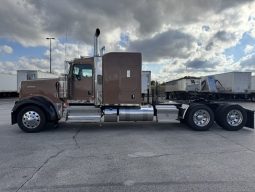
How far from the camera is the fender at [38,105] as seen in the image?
11.0 meters

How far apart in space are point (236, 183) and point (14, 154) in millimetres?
5232

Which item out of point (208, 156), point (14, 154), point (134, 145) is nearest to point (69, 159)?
point (14, 154)

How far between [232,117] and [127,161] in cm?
663

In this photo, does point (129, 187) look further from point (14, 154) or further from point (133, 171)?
point (14, 154)

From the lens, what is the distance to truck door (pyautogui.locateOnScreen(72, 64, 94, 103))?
11680 mm

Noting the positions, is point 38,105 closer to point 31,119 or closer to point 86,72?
point 31,119

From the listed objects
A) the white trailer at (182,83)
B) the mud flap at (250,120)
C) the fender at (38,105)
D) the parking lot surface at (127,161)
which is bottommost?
the parking lot surface at (127,161)

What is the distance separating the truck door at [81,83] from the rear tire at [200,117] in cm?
391

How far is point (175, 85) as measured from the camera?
49.6m

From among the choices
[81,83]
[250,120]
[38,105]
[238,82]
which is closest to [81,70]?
[81,83]

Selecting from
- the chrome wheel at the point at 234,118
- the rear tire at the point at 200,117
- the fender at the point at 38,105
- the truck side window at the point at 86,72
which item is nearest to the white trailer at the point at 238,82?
the chrome wheel at the point at 234,118

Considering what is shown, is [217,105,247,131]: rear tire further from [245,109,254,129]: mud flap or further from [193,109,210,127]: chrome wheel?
[193,109,210,127]: chrome wheel

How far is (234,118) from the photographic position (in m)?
12.0

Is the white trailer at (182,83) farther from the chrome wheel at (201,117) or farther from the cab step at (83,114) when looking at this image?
the cab step at (83,114)
